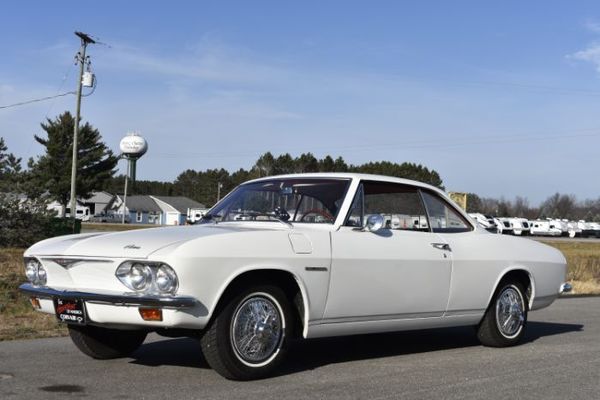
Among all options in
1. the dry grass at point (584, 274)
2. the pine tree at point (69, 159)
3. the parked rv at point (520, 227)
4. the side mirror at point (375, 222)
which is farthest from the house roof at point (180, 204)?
the side mirror at point (375, 222)

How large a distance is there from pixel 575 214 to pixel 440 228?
15131 cm

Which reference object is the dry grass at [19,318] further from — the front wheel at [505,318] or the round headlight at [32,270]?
the front wheel at [505,318]

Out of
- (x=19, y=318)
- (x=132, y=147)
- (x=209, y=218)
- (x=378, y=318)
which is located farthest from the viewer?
(x=132, y=147)

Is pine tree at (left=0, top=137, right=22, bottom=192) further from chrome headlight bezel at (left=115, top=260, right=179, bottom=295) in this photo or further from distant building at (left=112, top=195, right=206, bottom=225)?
distant building at (left=112, top=195, right=206, bottom=225)

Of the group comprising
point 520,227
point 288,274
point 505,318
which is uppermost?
point 520,227

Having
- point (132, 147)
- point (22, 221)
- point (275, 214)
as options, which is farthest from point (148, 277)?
point (132, 147)

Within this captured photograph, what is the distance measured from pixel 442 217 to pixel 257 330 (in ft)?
8.76

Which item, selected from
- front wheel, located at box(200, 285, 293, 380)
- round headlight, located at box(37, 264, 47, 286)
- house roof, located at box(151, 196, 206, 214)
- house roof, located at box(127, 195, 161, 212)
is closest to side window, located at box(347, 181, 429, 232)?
front wheel, located at box(200, 285, 293, 380)

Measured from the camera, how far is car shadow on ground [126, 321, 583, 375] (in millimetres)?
6418

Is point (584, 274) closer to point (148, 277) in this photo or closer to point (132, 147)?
point (148, 277)

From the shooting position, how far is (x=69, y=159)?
248 feet

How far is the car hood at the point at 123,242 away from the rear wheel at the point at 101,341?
0.76 m

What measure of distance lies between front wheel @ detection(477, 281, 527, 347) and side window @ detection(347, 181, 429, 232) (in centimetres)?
119

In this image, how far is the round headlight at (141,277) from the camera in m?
5.19
